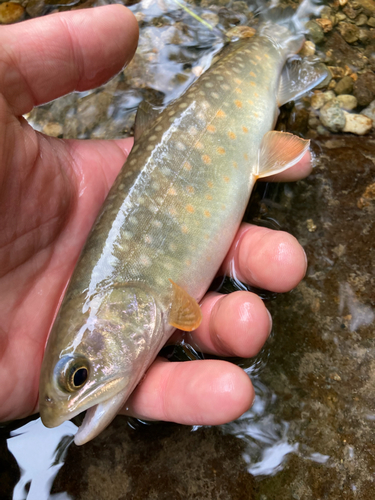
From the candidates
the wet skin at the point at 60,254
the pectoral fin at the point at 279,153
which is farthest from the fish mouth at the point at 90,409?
the pectoral fin at the point at 279,153

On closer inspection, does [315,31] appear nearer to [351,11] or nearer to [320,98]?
[351,11]

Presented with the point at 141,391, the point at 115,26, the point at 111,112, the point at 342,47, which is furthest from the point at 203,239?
the point at 342,47

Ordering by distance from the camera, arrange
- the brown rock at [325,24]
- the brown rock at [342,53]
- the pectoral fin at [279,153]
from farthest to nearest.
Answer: the brown rock at [325,24]
the brown rock at [342,53]
the pectoral fin at [279,153]

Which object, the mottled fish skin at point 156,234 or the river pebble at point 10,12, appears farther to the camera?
the river pebble at point 10,12

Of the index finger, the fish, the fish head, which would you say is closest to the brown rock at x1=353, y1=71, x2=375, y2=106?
the fish

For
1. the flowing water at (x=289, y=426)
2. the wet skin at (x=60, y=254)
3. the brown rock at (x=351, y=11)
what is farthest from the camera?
the brown rock at (x=351, y=11)

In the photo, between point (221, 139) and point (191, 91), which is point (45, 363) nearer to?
point (221, 139)

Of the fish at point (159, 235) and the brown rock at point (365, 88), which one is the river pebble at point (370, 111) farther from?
the fish at point (159, 235)
